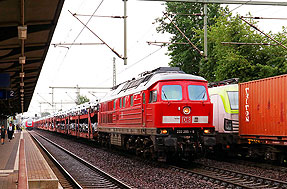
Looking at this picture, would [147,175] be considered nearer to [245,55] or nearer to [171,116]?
[171,116]

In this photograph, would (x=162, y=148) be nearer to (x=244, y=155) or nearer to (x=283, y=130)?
(x=283, y=130)

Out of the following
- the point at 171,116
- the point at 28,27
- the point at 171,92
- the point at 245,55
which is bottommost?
the point at 171,116

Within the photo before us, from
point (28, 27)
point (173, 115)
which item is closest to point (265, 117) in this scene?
point (173, 115)

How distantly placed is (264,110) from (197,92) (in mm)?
2593

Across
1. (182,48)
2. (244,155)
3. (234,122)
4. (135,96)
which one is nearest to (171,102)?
(135,96)

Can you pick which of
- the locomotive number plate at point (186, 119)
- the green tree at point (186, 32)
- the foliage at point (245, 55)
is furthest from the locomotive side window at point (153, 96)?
the green tree at point (186, 32)

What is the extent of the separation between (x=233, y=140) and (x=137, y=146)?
4.15 metres

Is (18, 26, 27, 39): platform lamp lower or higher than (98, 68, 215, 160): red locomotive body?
higher

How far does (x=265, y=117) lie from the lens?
15594mm

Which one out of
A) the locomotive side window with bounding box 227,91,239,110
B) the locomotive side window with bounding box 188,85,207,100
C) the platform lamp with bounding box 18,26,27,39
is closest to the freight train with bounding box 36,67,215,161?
the locomotive side window with bounding box 188,85,207,100

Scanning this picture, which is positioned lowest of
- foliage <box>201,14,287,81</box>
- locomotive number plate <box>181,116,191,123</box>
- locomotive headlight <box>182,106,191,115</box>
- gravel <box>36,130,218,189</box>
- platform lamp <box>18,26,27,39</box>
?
gravel <box>36,130,218,189</box>

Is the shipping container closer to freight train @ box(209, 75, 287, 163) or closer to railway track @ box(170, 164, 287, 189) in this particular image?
freight train @ box(209, 75, 287, 163)

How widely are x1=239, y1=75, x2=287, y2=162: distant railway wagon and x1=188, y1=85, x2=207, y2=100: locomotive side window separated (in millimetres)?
2119

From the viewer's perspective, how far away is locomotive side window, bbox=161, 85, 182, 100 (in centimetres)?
1532
